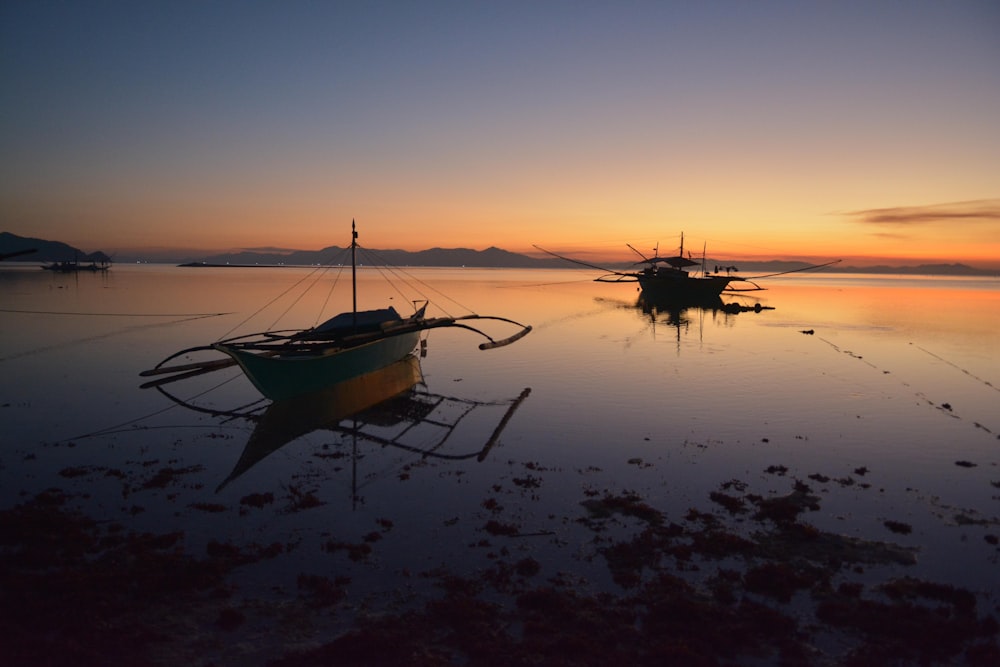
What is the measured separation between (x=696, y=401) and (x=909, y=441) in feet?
20.3

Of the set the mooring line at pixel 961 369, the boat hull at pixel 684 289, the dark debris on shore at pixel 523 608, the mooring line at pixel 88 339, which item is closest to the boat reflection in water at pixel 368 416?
the dark debris on shore at pixel 523 608

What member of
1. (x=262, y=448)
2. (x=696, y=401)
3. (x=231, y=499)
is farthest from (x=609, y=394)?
(x=231, y=499)

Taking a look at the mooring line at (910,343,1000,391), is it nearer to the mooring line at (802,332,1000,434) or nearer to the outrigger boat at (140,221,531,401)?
the mooring line at (802,332,1000,434)

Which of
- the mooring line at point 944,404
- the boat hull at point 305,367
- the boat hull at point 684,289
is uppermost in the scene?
the boat hull at point 684,289

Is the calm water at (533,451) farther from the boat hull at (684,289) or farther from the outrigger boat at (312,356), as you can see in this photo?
the boat hull at (684,289)

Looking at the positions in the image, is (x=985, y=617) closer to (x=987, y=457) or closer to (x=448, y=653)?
(x=448, y=653)

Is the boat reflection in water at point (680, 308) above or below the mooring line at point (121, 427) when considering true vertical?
above

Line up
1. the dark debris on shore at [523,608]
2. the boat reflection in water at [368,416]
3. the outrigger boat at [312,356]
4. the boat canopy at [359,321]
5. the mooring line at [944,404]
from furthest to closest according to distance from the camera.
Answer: the boat canopy at [359,321] → the outrigger boat at [312,356] → the mooring line at [944,404] → the boat reflection in water at [368,416] → the dark debris on shore at [523,608]

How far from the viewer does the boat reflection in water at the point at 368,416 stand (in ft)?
46.2

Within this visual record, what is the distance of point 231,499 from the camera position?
10.5 m

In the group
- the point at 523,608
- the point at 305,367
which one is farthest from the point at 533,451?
the point at 305,367

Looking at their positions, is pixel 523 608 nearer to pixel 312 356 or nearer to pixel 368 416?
pixel 368 416

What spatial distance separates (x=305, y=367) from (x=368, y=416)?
2.78 m

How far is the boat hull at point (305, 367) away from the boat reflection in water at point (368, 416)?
18.8 inches
